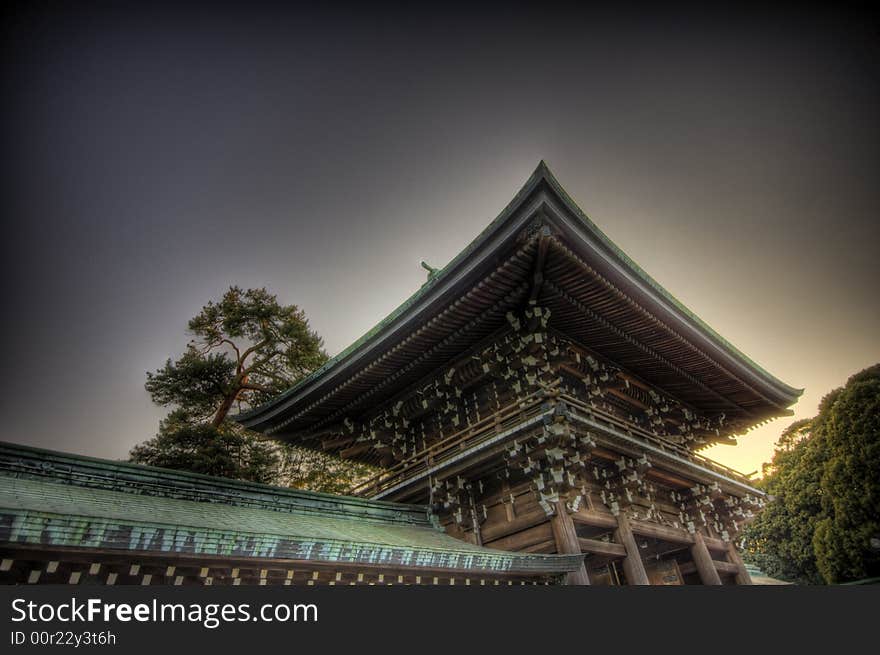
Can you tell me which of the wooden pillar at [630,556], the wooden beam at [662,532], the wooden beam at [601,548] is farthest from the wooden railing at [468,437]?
the wooden beam at [662,532]

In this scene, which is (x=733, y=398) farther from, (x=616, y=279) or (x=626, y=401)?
(x=616, y=279)

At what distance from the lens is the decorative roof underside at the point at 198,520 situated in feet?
14.4

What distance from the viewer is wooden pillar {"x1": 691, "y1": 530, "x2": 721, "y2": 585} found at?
12.8 meters

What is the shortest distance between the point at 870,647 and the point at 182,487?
30.3 feet

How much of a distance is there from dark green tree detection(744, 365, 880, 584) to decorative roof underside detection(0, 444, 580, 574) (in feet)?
56.0

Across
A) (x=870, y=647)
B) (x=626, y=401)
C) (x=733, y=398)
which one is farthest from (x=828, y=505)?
(x=870, y=647)

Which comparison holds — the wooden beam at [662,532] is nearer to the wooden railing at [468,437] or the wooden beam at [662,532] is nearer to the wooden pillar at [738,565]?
the wooden pillar at [738,565]

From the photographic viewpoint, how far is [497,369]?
1178 cm

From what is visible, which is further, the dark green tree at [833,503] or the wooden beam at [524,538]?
the dark green tree at [833,503]

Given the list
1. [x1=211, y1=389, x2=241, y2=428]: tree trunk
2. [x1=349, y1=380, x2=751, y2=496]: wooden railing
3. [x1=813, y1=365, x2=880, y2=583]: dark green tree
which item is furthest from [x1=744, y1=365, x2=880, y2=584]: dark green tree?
[x1=211, y1=389, x2=241, y2=428]: tree trunk

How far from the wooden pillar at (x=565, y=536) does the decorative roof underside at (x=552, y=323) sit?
4.36 m

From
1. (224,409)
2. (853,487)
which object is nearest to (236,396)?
(224,409)

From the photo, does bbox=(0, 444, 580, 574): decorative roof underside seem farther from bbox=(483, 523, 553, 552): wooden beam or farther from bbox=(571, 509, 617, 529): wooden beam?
bbox=(571, 509, 617, 529): wooden beam

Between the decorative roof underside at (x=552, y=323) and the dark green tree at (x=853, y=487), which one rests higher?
the decorative roof underside at (x=552, y=323)
